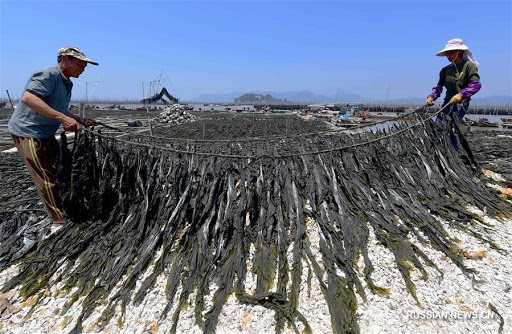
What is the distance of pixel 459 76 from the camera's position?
5367 millimetres

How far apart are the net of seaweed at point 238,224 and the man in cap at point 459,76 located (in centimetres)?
109

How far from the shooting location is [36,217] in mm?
4645

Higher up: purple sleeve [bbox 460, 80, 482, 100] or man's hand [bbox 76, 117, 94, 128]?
purple sleeve [bbox 460, 80, 482, 100]

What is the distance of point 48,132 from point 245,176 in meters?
2.51

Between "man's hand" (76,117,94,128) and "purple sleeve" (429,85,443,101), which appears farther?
"purple sleeve" (429,85,443,101)

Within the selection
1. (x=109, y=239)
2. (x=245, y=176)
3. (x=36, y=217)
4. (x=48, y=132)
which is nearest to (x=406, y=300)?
(x=245, y=176)

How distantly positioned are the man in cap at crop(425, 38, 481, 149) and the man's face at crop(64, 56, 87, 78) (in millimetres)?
5424

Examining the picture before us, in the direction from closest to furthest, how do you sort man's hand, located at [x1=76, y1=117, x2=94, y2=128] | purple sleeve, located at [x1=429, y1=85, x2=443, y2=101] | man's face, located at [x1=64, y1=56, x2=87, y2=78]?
1. man's face, located at [x1=64, y1=56, x2=87, y2=78]
2. man's hand, located at [x1=76, y1=117, x2=94, y2=128]
3. purple sleeve, located at [x1=429, y1=85, x2=443, y2=101]

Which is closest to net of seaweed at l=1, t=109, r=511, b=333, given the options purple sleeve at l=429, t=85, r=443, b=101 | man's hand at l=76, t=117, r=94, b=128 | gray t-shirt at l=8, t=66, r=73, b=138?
man's hand at l=76, t=117, r=94, b=128

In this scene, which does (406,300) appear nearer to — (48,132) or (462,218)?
(462,218)

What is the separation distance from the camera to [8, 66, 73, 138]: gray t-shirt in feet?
11.5

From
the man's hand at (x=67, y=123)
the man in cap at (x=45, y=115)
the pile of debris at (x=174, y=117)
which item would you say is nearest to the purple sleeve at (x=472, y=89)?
the man in cap at (x=45, y=115)

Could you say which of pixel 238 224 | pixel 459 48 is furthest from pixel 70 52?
pixel 459 48

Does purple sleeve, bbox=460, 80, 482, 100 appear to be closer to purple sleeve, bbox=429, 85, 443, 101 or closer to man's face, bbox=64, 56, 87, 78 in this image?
purple sleeve, bbox=429, 85, 443, 101
